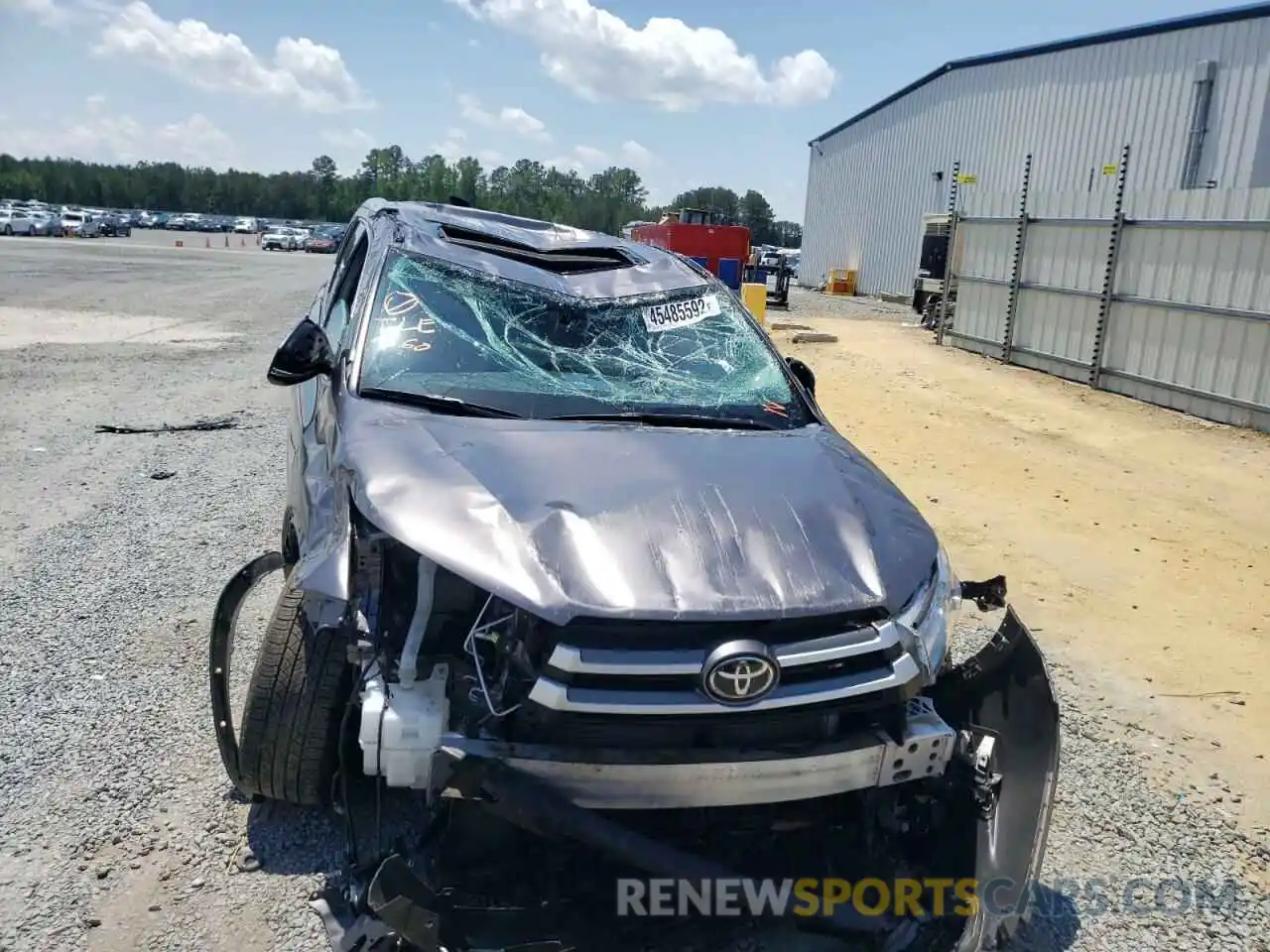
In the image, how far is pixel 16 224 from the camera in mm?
47531

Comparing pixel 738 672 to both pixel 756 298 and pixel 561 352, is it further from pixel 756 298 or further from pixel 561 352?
pixel 756 298

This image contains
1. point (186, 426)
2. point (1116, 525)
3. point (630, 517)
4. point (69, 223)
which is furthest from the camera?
point (69, 223)

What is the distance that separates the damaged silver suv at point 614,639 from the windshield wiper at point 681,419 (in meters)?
0.01

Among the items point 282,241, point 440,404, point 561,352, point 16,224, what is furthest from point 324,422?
point 16,224

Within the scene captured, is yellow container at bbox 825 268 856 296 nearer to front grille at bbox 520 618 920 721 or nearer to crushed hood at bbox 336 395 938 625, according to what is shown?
crushed hood at bbox 336 395 938 625

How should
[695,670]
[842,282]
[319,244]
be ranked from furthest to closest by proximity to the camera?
[319,244] < [842,282] < [695,670]

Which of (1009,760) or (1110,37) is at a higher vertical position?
(1110,37)

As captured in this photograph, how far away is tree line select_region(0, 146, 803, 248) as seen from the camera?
82.4 meters

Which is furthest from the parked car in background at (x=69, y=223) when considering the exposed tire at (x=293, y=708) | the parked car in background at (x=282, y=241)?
the exposed tire at (x=293, y=708)

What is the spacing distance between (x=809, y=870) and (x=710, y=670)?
29.7 inches

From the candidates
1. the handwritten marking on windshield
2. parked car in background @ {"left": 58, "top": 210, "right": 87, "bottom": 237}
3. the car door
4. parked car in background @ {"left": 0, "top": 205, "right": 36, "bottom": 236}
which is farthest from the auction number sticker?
parked car in background @ {"left": 58, "top": 210, "right": 87, "bottom": 237}

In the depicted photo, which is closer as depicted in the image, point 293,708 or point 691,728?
point 691,728

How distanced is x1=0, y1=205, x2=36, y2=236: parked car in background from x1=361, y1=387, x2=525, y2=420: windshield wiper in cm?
5489

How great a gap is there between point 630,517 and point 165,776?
189cm
